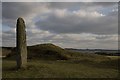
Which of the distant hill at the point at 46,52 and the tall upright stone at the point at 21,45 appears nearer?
the tall upright stone at the point at 21,45

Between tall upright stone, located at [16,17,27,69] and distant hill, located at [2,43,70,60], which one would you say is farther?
distant hill, located at [2,43,70,60]

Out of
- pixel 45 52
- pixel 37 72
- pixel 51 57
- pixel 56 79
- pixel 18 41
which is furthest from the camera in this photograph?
pixel 45 52

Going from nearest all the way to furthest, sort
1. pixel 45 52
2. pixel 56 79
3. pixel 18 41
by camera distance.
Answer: pixel 56 79 < pixel 18 41 < pixel 45 52

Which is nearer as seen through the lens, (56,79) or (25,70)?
(56,79)

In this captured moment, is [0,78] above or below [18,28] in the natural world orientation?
below

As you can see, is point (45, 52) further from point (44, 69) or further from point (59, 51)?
point (44, 69)

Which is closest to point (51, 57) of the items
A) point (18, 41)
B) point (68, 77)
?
point (18, 41)

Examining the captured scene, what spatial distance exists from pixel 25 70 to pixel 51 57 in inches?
556

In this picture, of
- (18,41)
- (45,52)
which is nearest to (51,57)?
(45,52)

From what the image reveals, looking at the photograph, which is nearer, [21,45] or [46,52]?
[21,45]

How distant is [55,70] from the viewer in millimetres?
21156

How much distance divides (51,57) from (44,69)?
1411 cm

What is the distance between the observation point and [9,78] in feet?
60.5

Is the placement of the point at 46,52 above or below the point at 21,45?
below
